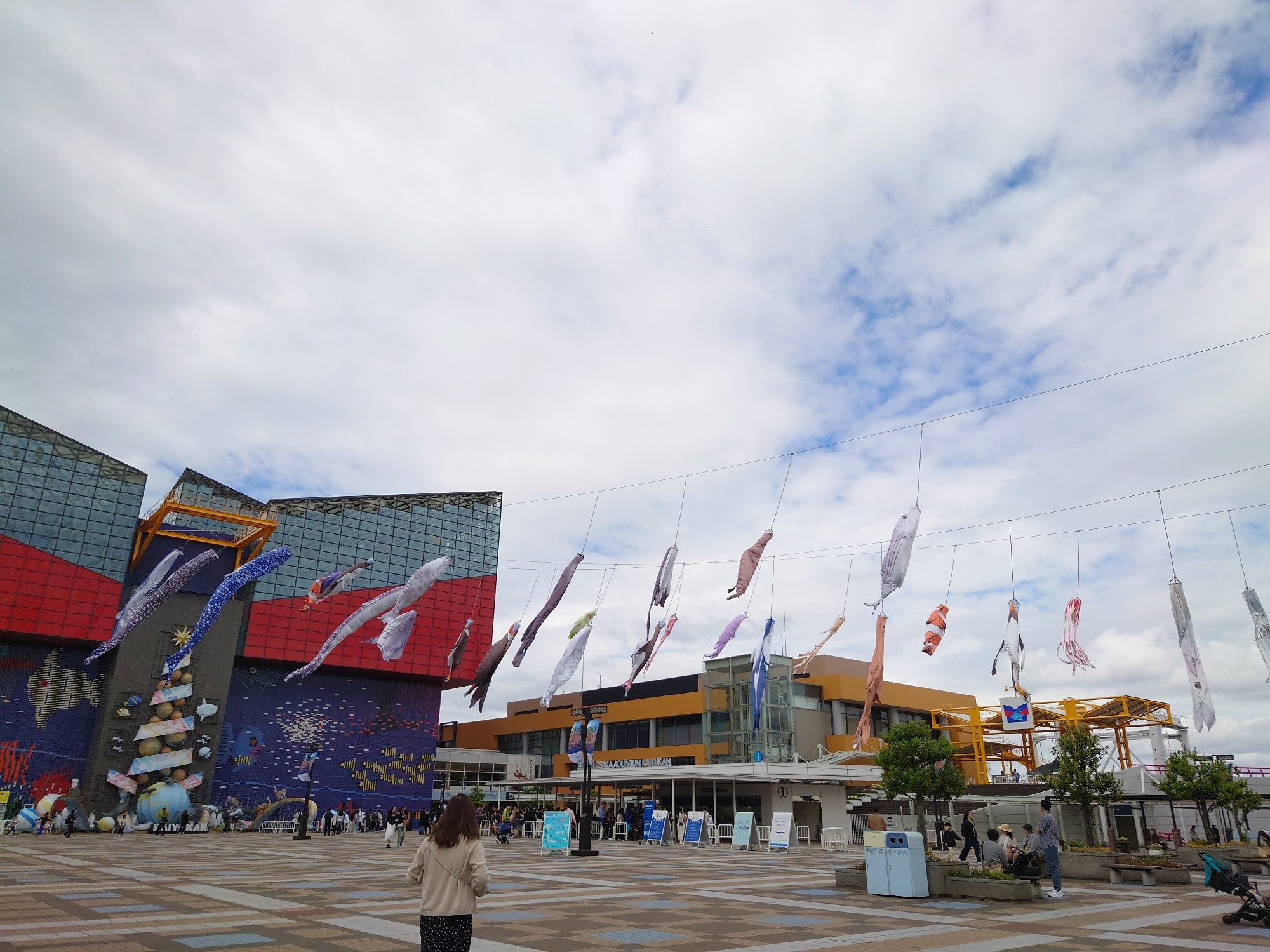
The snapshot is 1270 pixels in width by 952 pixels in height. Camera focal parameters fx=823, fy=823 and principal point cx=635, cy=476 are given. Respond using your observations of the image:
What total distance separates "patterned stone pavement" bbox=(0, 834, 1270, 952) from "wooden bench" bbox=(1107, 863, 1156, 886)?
0.52m

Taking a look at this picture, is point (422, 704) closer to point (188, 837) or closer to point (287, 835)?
point (287, 835)

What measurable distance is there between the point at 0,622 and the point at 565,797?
36.9 metres

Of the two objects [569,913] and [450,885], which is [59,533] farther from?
[450,885]

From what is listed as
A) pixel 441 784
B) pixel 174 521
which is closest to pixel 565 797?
pixel 441 784

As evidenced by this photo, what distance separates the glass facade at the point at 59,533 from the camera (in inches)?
1790

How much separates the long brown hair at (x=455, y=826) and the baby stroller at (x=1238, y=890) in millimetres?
11656

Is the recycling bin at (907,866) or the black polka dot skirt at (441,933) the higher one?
the black polka dot skirt at (441,933)

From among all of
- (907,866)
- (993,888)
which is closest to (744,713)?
(907,866)

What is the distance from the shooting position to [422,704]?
199 feet

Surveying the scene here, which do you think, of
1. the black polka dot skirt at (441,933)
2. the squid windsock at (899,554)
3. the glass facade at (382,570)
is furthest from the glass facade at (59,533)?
the black polka dot skirt at (441,933)

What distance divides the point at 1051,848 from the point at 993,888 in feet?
5.72

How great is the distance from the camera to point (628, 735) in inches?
2655

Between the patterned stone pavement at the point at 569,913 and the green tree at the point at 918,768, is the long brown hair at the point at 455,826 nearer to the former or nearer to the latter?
the patterned stone pavement at the point at 569,913

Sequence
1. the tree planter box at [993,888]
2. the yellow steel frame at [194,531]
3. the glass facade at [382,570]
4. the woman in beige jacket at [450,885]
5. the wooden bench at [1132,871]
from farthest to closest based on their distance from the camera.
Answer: the glass facade at [382,570] < the yellow steel frame at [194,531] < the wooden bench at [1132,871] < the tree planter box at [993,888] < the woman in beige jacket at [450,885]
